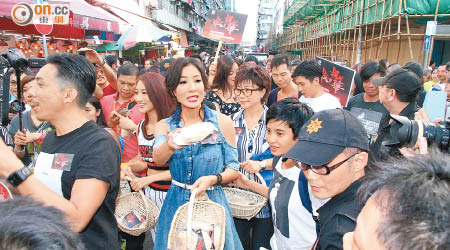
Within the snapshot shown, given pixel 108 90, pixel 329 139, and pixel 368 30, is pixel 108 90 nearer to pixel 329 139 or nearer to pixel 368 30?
pixel 329 139

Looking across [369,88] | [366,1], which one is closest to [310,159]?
[369,88]

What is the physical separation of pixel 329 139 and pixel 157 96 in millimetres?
1973

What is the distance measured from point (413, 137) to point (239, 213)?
1.35 m

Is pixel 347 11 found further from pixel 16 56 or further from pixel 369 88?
pixel 16 56

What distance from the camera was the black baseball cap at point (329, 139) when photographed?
141cm

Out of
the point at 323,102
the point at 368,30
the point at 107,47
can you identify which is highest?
the point at 368,30

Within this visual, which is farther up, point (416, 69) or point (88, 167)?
point (416, 69)

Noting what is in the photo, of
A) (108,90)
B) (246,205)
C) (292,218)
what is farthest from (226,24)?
(292,218)

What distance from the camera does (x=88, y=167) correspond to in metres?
1.54

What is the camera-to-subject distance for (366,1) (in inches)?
508

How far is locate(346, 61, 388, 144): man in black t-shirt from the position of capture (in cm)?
366

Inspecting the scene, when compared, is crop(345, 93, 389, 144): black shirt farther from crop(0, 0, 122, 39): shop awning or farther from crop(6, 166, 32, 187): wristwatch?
crop(0, 0, 122, 39): shop awning

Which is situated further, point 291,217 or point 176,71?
point 176,71

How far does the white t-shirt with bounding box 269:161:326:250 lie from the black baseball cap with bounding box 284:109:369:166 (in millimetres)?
304
